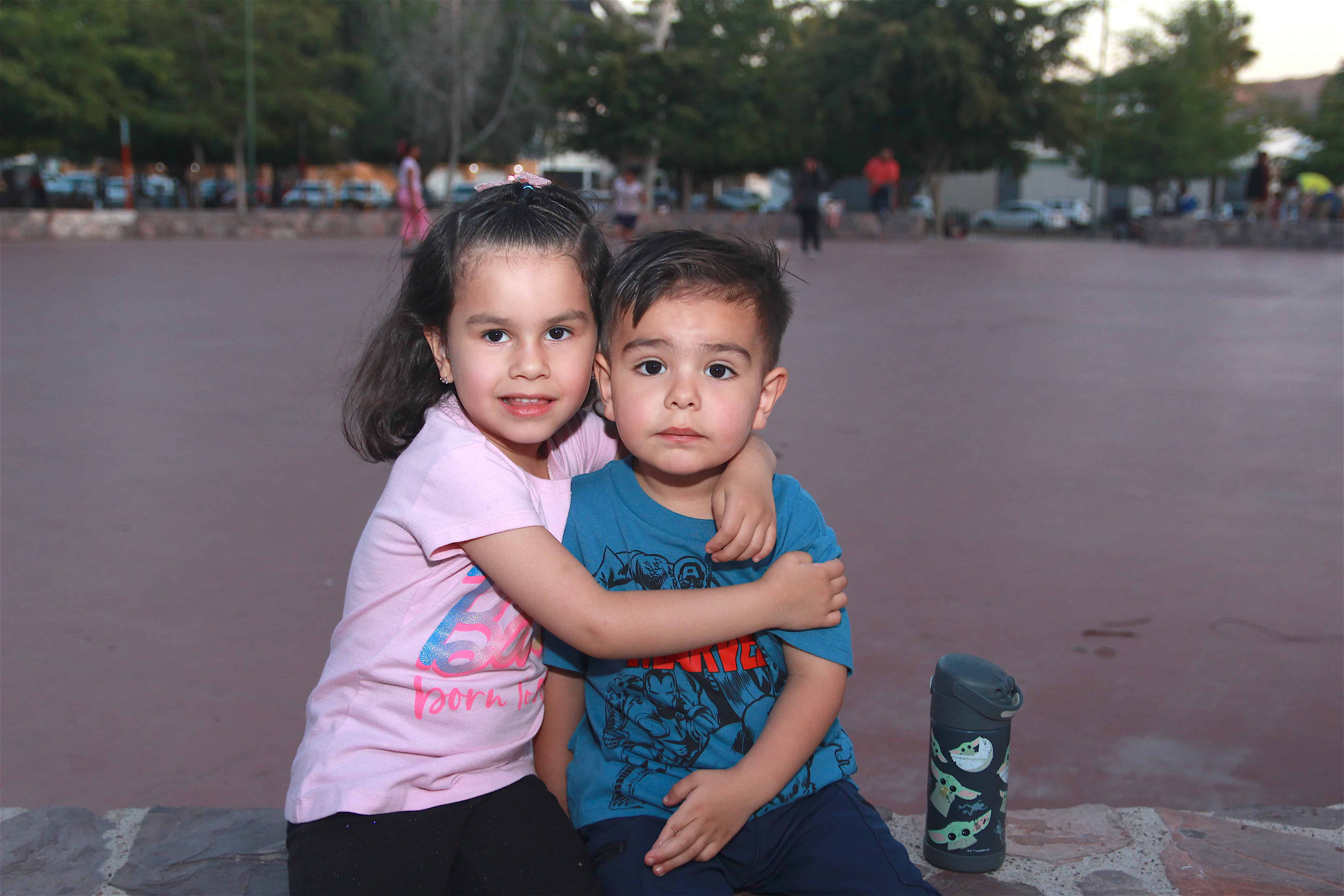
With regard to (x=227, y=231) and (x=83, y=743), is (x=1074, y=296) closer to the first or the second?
(x=83, y=743)

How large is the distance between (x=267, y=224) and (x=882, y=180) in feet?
40.4

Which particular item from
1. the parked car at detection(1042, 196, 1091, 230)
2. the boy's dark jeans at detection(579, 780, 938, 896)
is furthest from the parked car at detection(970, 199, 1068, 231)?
the boy's dark jeans at detection(579, 780, 938, 896)

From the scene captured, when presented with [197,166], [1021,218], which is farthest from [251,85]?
[1021,218]

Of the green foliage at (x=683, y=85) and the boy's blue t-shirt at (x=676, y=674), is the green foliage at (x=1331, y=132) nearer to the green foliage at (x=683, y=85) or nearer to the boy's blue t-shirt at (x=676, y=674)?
the green foliage at (x=683, y=85)

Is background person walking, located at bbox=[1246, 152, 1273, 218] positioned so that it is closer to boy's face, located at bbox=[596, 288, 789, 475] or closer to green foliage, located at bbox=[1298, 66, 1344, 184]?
green foliage, located at bbox=[1298, 66, 1344, 184]

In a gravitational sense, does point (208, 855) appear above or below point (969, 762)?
below

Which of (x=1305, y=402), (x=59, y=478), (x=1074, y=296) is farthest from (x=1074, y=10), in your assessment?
(x=59, y=478)

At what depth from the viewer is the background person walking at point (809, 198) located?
18141 millimetres

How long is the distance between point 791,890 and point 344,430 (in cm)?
100

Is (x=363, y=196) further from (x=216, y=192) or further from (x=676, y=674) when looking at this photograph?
(x=676, y=674)

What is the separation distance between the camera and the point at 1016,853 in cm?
195

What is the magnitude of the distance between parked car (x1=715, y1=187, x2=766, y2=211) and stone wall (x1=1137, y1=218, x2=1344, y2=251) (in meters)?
15.9

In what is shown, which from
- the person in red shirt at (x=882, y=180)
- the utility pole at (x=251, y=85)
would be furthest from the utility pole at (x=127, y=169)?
the person in red shirt at (x=882, y=180)

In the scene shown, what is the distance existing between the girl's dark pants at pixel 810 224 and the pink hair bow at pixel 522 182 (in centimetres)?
1675
